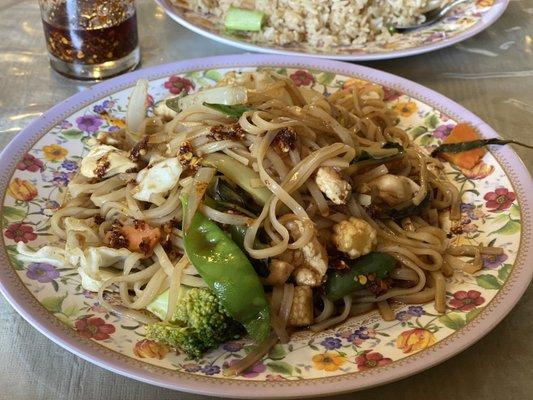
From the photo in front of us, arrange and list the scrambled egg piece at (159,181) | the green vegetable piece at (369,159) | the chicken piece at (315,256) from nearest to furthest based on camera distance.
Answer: the chicken piece at (315,256)
the scrambled egg piece at (159,181)
the green vegetable piece at (369,159)

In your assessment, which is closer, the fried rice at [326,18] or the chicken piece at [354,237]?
the chicken piece at [354,237]

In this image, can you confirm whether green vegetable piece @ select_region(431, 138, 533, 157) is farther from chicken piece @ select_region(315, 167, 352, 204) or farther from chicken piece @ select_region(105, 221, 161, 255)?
chicken piece @ select_region(105, 221, 161, 255)

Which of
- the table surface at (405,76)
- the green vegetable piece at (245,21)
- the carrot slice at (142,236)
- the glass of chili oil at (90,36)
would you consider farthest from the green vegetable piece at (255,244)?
the green vegetable piece at (245,21)

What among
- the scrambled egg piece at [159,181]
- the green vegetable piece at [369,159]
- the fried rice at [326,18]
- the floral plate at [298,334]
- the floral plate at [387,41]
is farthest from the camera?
the fried rice at [326,18]

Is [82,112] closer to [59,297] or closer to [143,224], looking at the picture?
[143,224]

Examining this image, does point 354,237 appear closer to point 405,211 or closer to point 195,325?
point 405,211

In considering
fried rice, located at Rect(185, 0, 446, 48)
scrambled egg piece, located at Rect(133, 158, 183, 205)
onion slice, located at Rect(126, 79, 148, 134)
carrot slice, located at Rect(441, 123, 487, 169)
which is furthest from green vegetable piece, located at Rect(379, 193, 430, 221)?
fried rice, located at Rect(185, 0, 446, 48)

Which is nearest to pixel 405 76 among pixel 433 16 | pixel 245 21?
pixel 433 16

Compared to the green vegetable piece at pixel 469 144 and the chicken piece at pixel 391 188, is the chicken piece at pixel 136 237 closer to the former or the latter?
the chicken piece at pixel 391 188

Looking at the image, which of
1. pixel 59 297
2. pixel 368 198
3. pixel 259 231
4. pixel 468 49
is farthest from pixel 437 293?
pixel 468 49
